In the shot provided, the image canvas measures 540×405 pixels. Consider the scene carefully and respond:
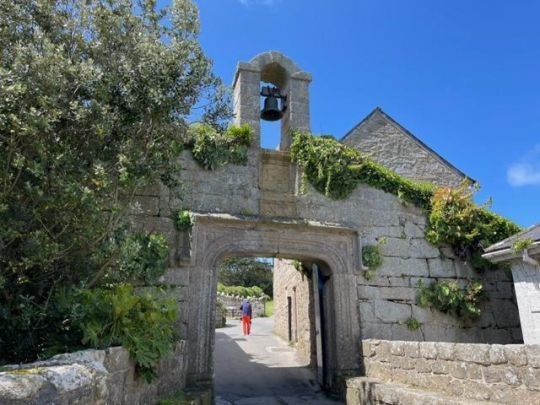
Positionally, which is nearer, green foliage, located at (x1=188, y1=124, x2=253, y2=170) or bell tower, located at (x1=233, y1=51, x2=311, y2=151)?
green foliage, located at (x1=188, y1=124, x2=253, y2=170)

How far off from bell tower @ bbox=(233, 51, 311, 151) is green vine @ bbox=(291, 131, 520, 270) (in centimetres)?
50

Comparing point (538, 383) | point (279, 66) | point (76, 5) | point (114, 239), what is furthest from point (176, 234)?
point (538, 383)

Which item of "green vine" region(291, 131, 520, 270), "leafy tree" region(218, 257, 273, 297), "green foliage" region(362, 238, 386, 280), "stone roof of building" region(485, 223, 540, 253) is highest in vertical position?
"leafy tree" region(218, 257, 273, 297)

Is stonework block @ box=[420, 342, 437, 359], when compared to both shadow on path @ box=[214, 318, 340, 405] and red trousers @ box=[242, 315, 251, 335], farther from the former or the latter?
red trousers @ box=[242, 315, 251, 335]

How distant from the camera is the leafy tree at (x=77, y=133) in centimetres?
378

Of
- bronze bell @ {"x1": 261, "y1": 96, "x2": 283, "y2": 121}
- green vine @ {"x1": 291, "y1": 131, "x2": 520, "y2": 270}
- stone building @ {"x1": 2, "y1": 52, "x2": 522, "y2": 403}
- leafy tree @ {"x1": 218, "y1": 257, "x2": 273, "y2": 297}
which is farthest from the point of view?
leafy tree @ {"x1": 218, "y1": 257, "x2": 273, "y2": 297}

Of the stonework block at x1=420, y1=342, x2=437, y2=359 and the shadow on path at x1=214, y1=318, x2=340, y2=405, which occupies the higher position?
Answer: the stonework block at x1=420, y1=342, x2=437, y2=359

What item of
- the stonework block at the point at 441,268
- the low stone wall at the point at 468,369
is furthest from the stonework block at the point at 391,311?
the low stone wall at the point at 468,369

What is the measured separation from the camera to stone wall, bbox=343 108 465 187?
13625 millimetres

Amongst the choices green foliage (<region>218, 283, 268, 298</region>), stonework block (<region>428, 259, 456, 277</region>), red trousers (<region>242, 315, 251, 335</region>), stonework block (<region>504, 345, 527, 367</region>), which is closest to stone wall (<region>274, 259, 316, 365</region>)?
red trousers (<region>242, 315, 251, 335</region>)

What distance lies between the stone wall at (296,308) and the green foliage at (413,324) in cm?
264

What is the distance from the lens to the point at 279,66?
872cm

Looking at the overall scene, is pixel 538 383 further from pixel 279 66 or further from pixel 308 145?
pixel 279 66

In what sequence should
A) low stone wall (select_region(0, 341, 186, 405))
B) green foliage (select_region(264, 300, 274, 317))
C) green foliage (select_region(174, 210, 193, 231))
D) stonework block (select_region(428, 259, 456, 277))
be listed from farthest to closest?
green foliage (select_region(264, 300, 274, 317)) → stonework block (select_region(428, 259, 456, 277)) → green foliage (select_region(174, 210, 193, 231)) → low stone wall (select_region(0, 341, 186, 405))
